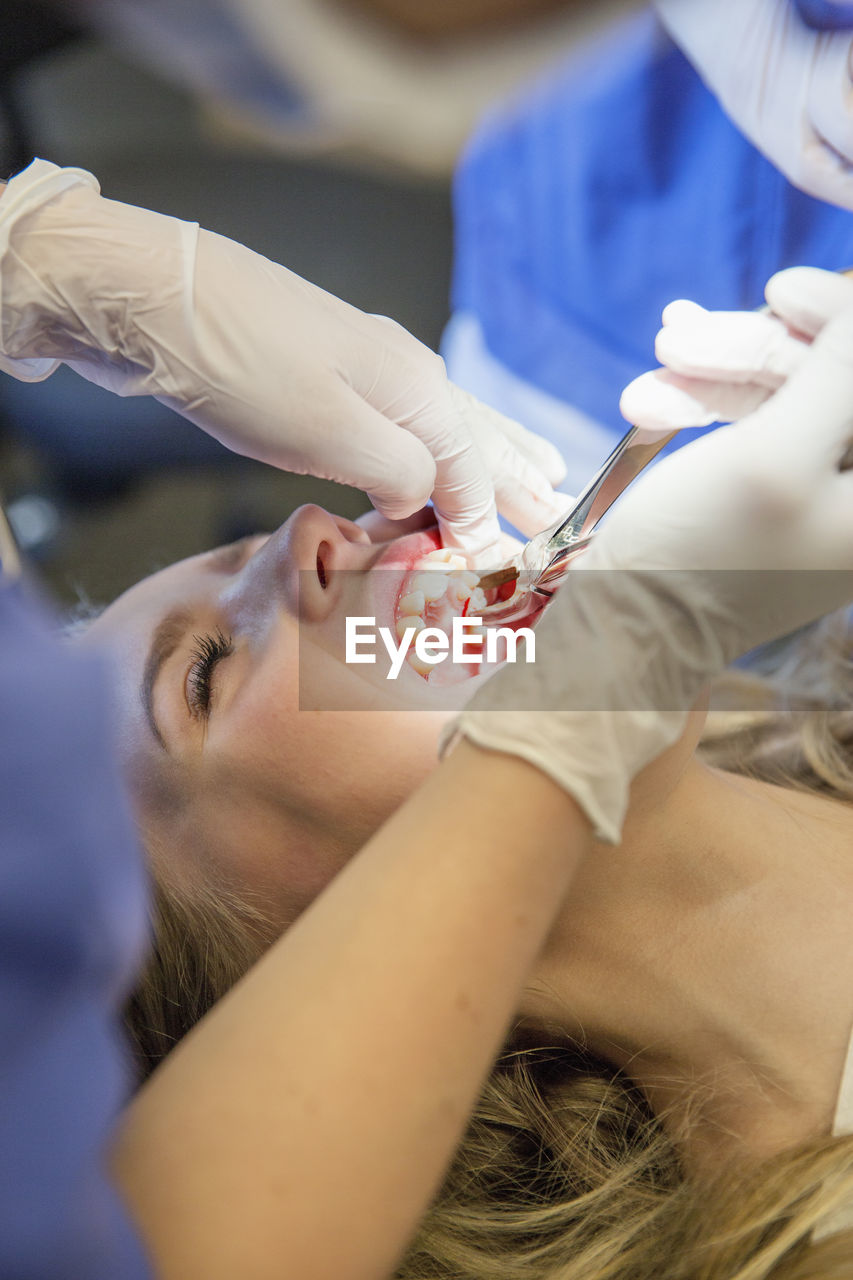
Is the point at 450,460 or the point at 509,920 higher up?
the point at 450,460

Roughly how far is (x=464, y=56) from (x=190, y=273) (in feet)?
2.14

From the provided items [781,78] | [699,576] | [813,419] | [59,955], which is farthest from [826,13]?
[59,955]

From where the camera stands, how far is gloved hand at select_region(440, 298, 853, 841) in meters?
0.62

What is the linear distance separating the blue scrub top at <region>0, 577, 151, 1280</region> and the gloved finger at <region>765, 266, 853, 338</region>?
2.12ft

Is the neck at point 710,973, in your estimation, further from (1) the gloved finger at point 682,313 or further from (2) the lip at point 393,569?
(1) the gloved finger at point 682,313

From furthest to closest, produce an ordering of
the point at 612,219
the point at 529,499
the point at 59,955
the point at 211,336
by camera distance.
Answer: the point at 612,219 < the point at 529,499 < the point at 211,336 < the point at 59,955

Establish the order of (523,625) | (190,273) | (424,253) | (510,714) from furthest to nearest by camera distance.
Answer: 1. (424,253)
2. (523,625)
3. (190,273)
4. (510,714)

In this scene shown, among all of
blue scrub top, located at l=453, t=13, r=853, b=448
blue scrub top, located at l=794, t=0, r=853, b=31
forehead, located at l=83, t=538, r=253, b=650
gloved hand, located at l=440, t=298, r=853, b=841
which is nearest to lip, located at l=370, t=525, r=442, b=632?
forehead, located at l=83, t=538, r=253, b=650

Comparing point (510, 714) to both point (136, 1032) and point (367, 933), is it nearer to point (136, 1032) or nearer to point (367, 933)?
point (367, 933)

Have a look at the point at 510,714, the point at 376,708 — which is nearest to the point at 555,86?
the point at 376,708

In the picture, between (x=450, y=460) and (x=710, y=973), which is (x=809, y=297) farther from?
(x=710, y=973)

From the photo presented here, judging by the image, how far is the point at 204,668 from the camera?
39.0 inches

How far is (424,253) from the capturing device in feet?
5.05

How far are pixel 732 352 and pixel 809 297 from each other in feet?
0.26
